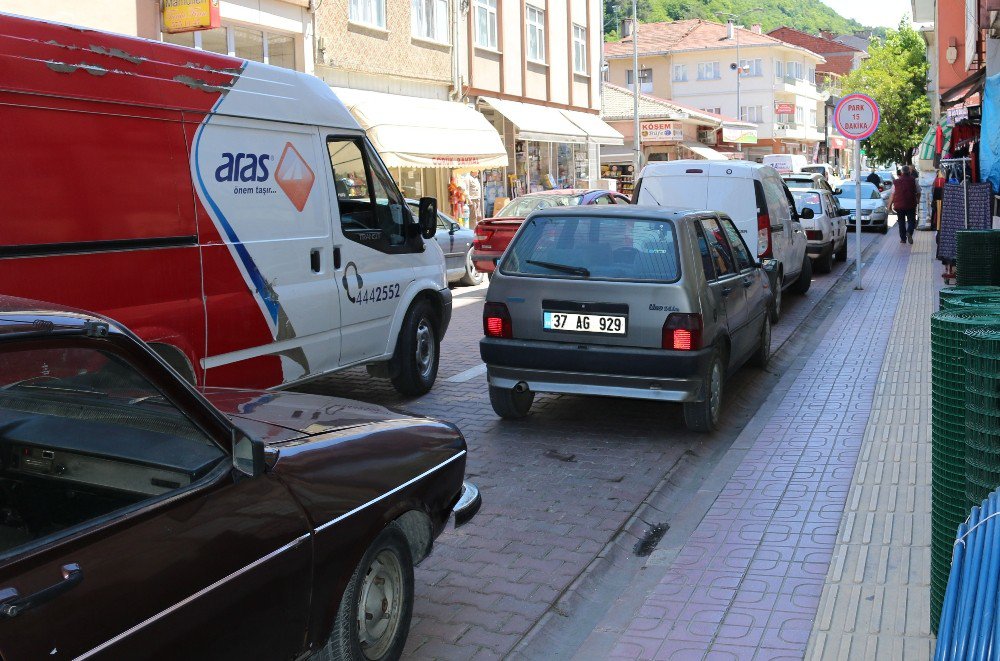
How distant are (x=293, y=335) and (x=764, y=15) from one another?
121 metres

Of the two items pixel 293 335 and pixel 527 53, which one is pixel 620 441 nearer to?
pixel 293 335

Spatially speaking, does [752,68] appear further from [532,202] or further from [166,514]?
[166,514]

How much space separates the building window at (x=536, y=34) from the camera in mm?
34281

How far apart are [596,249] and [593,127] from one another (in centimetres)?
3099

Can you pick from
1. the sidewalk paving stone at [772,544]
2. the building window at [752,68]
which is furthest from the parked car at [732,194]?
the building window at [752,68]

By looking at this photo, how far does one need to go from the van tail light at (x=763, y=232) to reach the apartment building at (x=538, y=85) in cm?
1712

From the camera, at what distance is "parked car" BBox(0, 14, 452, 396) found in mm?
5551

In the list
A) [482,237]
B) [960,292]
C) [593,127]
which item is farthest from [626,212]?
[593,127]

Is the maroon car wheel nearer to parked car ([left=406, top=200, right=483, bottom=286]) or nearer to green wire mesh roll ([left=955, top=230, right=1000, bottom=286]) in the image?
green wire mesh roll ([left=955, top=230, right=1000, bottom=286])

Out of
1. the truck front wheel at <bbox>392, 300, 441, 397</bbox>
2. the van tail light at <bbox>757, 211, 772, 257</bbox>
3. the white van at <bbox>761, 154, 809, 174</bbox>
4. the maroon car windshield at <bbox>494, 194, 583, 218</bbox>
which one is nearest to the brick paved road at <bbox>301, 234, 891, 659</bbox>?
the truck front wheel at <bbox>392, 300, 441, 397</bbox>

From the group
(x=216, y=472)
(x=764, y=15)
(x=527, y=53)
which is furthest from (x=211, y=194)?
(x=764, y=15)

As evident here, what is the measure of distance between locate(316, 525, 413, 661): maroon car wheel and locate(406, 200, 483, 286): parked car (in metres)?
14.0

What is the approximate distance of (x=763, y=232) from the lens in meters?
13.2

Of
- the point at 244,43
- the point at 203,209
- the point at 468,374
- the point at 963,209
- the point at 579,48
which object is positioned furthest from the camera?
the point at 579,48
